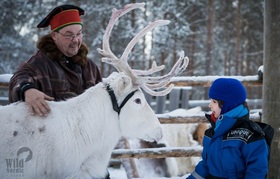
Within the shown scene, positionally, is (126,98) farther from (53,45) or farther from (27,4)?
(27,4)

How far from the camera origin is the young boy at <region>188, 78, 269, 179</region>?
2354 mm

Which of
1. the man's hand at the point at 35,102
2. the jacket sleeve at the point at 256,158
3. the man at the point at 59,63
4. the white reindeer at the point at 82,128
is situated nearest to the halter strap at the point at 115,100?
the white reindeer at the point at 82,128

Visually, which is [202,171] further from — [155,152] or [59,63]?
[155,152]

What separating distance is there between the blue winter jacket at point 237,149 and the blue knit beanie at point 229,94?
0.15 ft

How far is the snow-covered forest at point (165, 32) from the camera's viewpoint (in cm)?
1753

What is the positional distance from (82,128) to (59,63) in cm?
53

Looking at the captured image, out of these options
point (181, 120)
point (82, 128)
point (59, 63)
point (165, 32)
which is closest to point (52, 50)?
point (59, 63)

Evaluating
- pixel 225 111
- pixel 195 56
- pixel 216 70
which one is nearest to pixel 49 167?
pixel 225 111

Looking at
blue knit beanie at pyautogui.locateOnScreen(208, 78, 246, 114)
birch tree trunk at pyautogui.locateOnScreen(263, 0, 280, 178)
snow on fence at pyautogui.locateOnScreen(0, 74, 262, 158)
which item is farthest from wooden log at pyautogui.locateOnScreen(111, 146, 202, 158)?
blue knit beanie at pyautogui.locateOnScreen(208, 78, 246, 114)

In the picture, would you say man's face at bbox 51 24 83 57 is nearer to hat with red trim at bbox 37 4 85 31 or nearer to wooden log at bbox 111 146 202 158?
hat with red trim at bbox 37 4 85 31

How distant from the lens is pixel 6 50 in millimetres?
16828

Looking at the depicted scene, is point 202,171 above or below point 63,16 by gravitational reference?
below

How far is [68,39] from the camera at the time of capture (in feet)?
8.65

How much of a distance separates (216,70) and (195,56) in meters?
2.17
